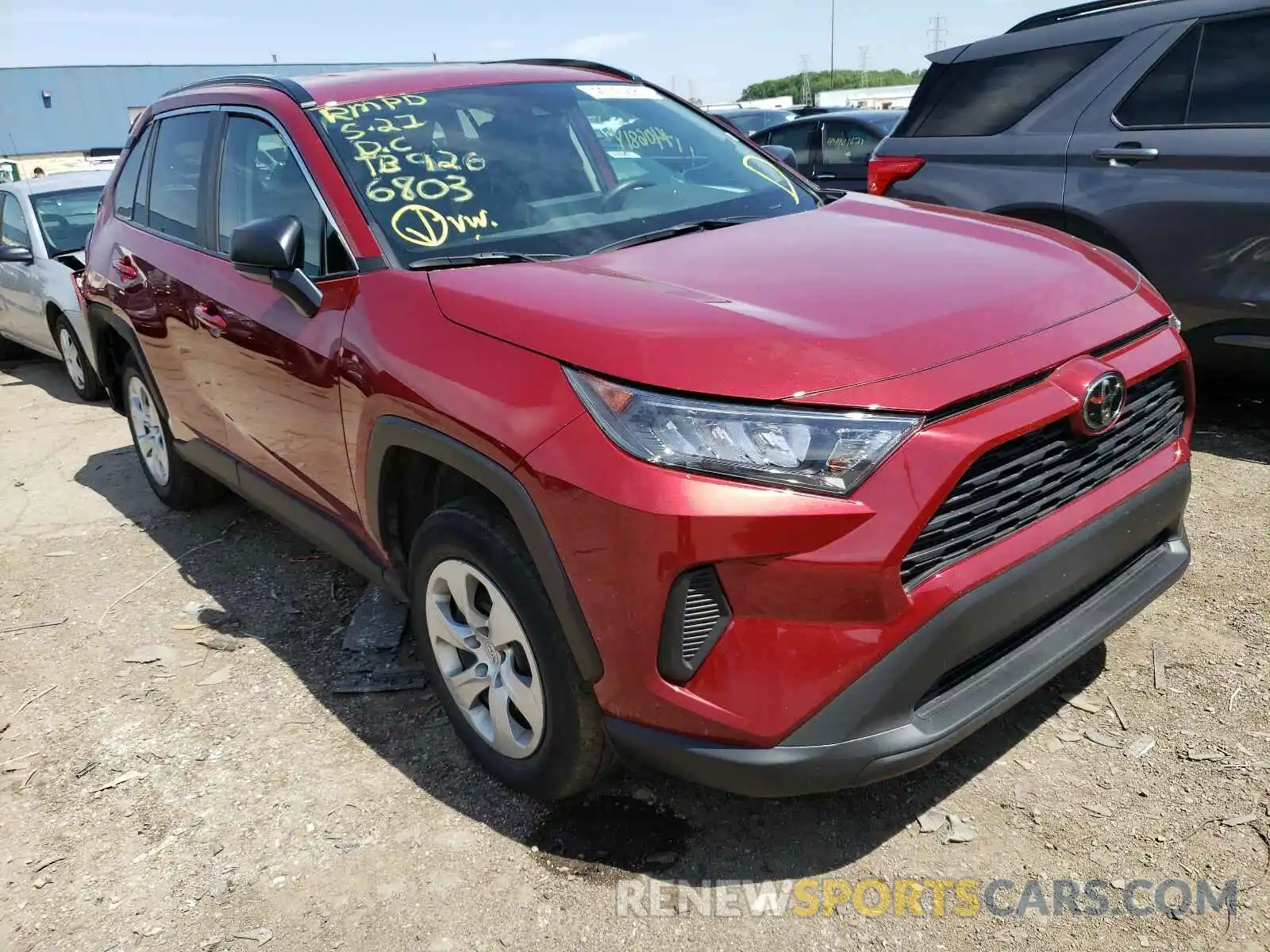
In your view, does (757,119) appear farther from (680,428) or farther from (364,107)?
(680,428)

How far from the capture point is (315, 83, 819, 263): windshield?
2758 mm

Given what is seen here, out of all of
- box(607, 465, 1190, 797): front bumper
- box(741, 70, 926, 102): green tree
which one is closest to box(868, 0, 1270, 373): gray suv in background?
box(607, 465, 1190, 797): front bumper

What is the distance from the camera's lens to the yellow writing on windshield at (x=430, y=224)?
269cm

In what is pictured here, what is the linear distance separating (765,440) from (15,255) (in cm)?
695

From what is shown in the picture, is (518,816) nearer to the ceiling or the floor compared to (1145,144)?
nearer to the floor

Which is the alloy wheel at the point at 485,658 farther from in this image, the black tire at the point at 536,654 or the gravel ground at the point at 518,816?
the gravel ground at the point at 518,816

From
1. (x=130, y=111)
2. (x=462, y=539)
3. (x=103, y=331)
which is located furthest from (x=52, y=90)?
(x=462, y=539)

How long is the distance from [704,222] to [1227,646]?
1.94m

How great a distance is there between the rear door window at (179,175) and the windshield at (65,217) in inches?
151

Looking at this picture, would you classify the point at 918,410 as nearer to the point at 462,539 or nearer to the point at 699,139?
the point at 462,539

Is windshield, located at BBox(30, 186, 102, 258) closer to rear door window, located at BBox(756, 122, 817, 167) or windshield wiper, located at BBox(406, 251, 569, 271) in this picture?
rear door window, located at BBox(756, 122, 817, 167)

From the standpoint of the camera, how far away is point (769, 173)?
3516 mm

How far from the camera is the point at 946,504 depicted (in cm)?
194

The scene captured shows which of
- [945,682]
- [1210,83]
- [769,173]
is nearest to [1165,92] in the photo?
[1210,83]
